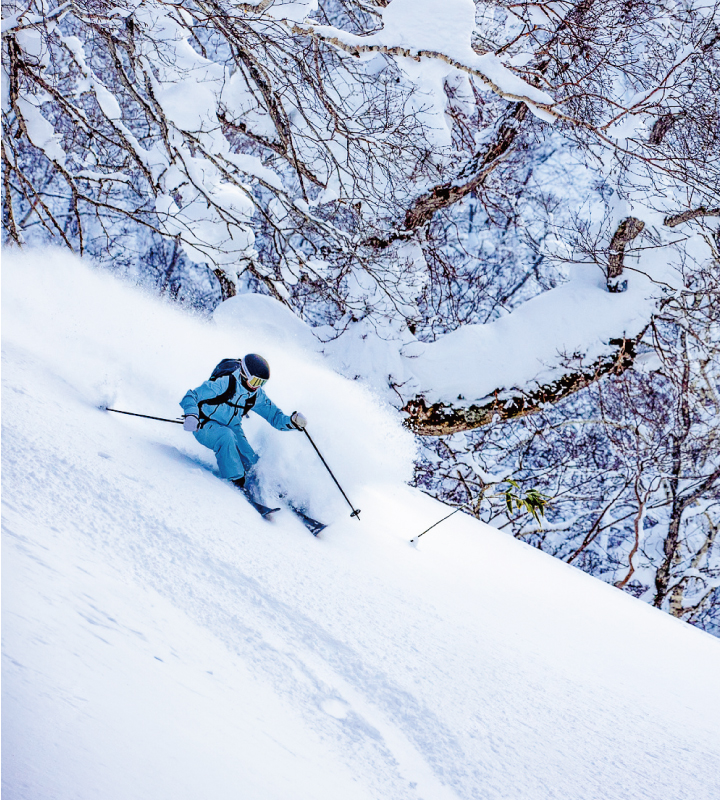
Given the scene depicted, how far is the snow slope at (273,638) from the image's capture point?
1328 mm

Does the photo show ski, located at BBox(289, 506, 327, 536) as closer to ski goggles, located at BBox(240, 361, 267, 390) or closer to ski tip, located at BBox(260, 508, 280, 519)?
ski tip, located at BBox(260, 508, 280, 519)

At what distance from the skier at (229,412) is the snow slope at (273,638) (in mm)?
227

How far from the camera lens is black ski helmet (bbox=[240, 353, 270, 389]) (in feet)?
12.9

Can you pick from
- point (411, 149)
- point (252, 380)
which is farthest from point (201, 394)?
point (411, 149)

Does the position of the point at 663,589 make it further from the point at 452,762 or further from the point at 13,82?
the point at 13,82

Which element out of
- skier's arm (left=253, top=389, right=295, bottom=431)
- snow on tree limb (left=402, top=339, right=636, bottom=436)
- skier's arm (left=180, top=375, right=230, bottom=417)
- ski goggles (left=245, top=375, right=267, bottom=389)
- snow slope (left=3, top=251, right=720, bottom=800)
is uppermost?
snow on tree limb (left=402, top=339, right=636, bottom=436)

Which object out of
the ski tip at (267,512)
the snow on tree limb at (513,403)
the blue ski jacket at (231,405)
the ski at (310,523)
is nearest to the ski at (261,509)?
the ski tip at (267,512)

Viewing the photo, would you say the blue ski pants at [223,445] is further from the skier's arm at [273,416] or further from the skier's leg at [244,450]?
the skier's arm at [273,416]

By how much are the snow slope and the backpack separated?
0.37 meters

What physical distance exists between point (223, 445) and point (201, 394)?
378 millimetres

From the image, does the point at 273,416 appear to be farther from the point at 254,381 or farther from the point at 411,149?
the point at 411,149

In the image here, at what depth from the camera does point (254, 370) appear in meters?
3.94

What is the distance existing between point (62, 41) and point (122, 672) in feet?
16.5

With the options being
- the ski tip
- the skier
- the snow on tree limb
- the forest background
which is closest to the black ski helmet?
the skier
